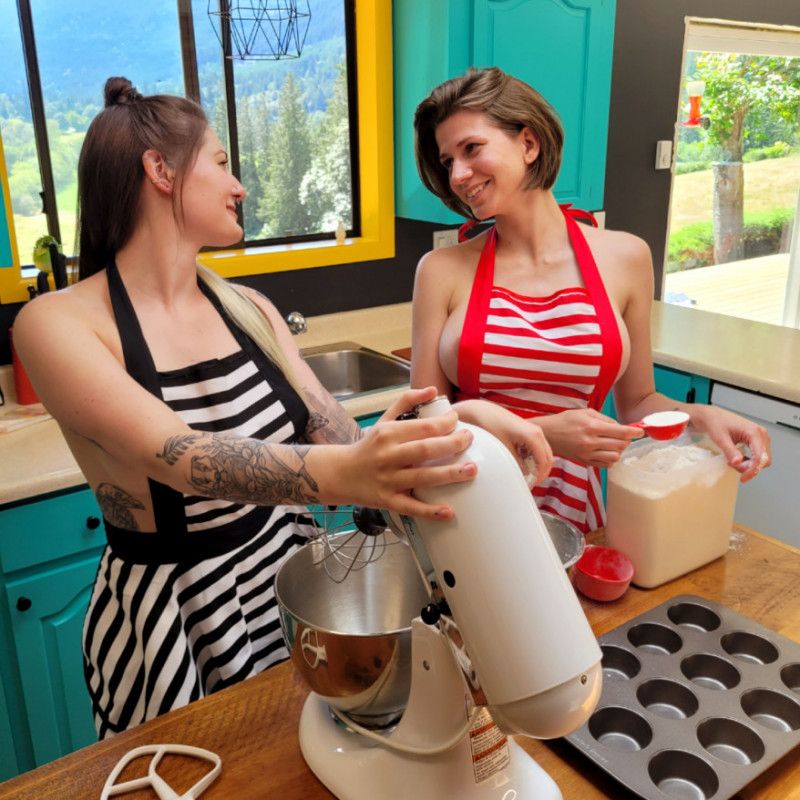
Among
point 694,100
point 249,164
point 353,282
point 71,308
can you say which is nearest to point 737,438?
point 71,308

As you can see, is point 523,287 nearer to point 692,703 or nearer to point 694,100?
point 692,703

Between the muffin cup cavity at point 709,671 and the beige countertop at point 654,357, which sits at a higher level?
the muffin cup cavity at point 709,671

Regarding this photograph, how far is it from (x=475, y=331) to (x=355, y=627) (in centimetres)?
71

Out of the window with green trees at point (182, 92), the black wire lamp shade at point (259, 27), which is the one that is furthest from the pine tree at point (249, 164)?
the black wire lamp shade at point (259, 27)

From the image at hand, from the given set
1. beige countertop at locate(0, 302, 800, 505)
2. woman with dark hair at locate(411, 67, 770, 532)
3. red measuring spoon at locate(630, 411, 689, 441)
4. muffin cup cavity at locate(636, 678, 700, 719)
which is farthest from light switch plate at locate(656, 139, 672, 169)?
muffin cup cavity at locate(636, 678, 700, 719)

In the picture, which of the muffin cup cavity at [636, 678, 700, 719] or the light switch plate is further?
the light switch plate

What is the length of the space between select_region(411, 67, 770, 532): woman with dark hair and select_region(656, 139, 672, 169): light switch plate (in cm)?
197

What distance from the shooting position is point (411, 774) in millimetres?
790

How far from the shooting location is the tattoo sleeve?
1.14 meters

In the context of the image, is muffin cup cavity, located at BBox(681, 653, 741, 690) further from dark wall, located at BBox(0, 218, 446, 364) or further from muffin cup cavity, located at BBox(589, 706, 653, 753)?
dark wall, located at BBox(0, 218, 446, 364)

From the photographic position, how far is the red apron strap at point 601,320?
58.1 inches

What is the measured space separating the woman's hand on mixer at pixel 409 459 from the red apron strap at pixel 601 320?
2.82ft

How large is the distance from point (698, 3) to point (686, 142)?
0.65 metres

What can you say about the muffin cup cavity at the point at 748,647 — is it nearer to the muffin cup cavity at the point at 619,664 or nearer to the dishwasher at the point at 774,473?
the muffin cup cavity at the point at 619,664
